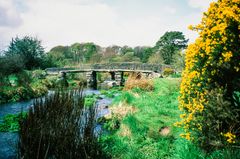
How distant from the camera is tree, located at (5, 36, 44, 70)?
117 ft

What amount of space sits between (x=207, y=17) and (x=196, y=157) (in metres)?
2.82

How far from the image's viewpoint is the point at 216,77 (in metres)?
4.21

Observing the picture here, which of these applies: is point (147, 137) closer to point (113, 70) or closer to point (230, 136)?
point (230, 136)

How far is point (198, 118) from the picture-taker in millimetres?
4242

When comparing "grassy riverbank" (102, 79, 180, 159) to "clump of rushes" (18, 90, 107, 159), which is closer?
"clump of rushes" (18, 90, 107, 159)

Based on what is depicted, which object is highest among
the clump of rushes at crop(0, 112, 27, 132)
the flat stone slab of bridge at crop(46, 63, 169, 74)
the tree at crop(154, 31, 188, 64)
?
the tree at crop(154, 31, 188, 64)

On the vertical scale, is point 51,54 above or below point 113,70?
above

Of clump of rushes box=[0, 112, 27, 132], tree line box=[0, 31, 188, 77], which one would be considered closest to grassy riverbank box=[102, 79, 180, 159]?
clump of rushes box=[0, 112, 27, 132]

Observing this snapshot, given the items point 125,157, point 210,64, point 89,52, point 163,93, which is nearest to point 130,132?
point 125,157

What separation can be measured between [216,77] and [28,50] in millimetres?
36149

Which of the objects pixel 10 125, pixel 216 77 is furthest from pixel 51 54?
pixel 216 77

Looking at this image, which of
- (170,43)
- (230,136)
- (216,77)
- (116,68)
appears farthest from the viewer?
(170,43)

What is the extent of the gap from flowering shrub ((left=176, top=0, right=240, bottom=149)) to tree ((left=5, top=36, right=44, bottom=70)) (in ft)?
114

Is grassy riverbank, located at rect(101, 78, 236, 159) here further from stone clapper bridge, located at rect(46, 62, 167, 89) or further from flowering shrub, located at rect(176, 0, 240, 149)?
stone clapper bridge, located at rect(46, 62, 167, 89)
